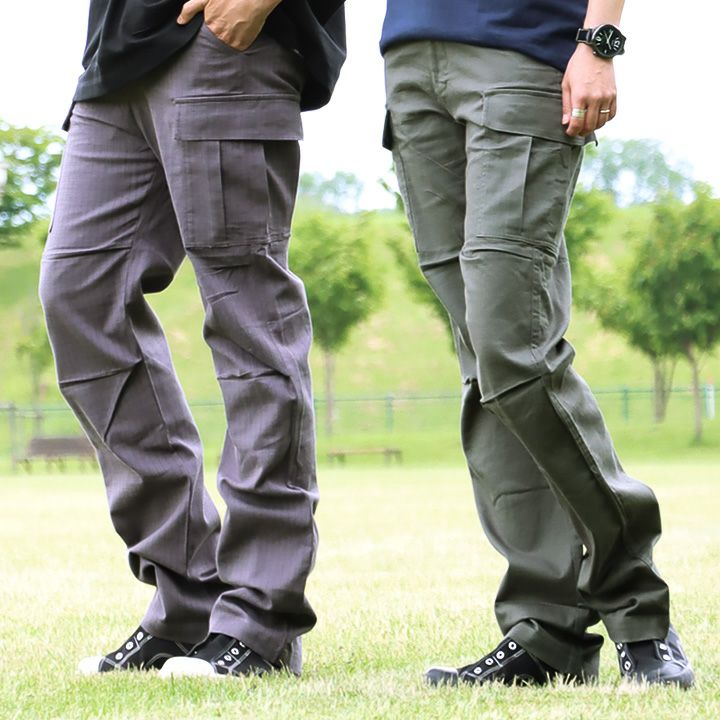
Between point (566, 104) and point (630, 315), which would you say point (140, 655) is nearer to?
point (566, 104)

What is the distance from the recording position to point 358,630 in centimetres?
400

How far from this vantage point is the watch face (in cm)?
280

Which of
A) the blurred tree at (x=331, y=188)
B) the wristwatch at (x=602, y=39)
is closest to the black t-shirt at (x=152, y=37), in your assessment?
the wristwatch at (x=602, y=39)

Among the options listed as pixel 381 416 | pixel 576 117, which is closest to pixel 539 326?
pixel 576 117

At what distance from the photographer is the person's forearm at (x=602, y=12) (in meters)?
2.82

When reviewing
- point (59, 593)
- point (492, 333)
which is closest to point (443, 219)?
point (492, 333)

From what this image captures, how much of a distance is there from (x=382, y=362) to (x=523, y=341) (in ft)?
175

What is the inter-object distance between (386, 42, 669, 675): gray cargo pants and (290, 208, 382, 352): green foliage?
29789 millimetres

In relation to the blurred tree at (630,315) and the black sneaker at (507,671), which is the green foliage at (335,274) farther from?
the black sneaker at (507,671)

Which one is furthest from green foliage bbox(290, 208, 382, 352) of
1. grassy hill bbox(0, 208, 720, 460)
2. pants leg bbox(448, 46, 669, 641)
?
pants leg bbox(448, 46, 669, 641)

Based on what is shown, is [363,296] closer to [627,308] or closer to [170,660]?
[627,308]

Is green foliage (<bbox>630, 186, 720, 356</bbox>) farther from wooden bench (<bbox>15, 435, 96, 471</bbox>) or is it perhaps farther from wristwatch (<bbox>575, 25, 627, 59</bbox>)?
wristwatch (<bbox>575, 25, 627, 59</bbox>)

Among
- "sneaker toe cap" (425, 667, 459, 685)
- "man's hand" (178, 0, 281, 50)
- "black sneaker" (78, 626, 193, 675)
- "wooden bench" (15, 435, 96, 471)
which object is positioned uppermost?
"man's hand" (178, 0, 281, 50)

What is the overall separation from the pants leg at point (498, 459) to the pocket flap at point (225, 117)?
0.28 m
